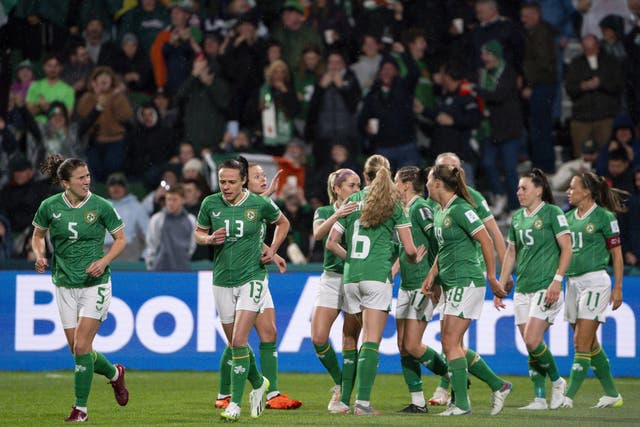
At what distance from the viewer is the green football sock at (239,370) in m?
9.69

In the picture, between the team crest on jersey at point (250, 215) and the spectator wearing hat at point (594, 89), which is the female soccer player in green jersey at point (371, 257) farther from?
the spectator wearing hat at point (594, 89)

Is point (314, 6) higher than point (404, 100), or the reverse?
point (314, 6)

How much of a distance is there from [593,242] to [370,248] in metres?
2.63

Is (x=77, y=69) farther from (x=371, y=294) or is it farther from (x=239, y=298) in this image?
(x=371, y=294)

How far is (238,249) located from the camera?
1009cm

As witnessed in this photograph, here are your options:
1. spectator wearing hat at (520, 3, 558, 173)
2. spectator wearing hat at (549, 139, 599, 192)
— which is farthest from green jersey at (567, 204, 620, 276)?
spectator wearing hat at (520, 3, 558, 173)

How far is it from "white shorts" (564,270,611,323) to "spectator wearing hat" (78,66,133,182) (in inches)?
355

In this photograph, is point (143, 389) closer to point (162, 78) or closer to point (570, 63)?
point (162, 78)

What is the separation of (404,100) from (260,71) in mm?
2489

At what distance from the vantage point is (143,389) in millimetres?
13156

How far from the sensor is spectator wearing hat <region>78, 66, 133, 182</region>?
18484 mm

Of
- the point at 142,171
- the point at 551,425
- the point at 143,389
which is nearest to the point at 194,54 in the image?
the point at 142,171

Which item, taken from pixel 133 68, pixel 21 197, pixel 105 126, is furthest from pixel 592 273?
pixel 133 68

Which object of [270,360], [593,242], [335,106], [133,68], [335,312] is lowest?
[270,360]
